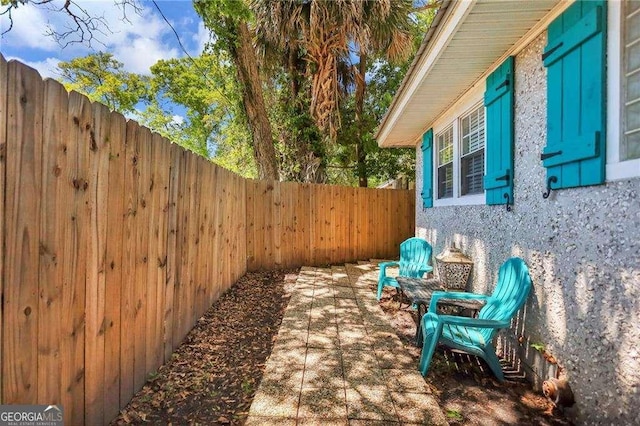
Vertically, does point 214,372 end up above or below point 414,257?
below

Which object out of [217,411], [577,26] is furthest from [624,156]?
[217,411]

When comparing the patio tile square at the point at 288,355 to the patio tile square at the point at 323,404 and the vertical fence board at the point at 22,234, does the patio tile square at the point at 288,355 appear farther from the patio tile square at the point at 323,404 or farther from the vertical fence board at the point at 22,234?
the vertical fence board at the point at 22,234

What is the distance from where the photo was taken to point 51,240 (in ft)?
4.55

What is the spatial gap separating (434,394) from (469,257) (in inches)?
73.9

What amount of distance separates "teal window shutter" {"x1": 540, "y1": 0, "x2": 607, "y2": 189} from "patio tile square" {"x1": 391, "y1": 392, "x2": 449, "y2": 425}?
5.66 feet

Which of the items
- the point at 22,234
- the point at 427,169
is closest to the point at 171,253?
the point at 22,234

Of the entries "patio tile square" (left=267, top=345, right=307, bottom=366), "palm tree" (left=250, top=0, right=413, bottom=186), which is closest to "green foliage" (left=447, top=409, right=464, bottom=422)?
"patio tile square" (left=267, top=345, right=307, bottom=366)

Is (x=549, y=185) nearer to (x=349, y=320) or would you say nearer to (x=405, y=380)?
(x=405, y=380)

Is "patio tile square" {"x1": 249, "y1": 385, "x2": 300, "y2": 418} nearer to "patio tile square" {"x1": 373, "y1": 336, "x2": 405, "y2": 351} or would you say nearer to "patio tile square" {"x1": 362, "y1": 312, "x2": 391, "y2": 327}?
"patio tile square" {"x1": 373, "y1": 336, "x2": 405, "y2": 351}

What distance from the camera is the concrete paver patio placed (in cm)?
197

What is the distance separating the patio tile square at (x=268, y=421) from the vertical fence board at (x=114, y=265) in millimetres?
789

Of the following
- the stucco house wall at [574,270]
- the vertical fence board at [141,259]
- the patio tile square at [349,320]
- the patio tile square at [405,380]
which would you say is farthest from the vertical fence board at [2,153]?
the stucco house wall at [574,270]

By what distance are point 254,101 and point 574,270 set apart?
609 centimetres

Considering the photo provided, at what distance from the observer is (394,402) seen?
211 cm
